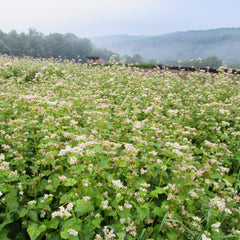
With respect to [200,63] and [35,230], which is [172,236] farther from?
[200,63]

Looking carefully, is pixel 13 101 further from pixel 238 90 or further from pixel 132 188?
→ pixel 238 90

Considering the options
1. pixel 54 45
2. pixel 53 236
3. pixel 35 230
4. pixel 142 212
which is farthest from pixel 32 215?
pixel 54 45

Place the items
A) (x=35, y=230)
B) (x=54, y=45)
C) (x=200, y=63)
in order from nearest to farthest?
(x=35, y=230), (x=200, y=63), (x=54, y=45)

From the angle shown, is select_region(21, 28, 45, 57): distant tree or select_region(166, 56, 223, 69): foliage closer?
select_region(166, 56, 223, 69): foliage

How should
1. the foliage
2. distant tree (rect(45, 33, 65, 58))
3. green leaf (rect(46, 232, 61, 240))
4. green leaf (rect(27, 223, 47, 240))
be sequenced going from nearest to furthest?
1. green leaf (rect(27, 223, 47, 240))
2. green leaf (rect(46, 232, 61, 240))
3. the foliage
4. distant tree (rect(45, 33, 65, 58))

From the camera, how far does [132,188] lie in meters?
2.45

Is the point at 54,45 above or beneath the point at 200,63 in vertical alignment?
above

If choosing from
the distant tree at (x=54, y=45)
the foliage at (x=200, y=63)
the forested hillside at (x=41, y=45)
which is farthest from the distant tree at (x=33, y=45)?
the foliage at (x=200, y=63)

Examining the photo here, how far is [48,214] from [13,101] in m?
3.79

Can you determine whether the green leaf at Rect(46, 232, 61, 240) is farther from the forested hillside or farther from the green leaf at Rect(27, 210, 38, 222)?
the forested hillside

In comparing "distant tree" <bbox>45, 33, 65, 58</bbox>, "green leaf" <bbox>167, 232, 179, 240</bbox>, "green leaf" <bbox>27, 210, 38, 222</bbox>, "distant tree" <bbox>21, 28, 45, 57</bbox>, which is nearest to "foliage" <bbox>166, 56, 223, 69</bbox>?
"green leaf" <bbox>167, 232, 179, 240</bbox>

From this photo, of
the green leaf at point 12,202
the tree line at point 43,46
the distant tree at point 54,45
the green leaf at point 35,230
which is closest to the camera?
the green leaf at point 35,230

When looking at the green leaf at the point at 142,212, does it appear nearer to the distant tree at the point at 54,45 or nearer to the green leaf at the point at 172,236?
the green leaf at the point at 172,236

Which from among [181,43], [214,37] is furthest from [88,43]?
[214,37]
